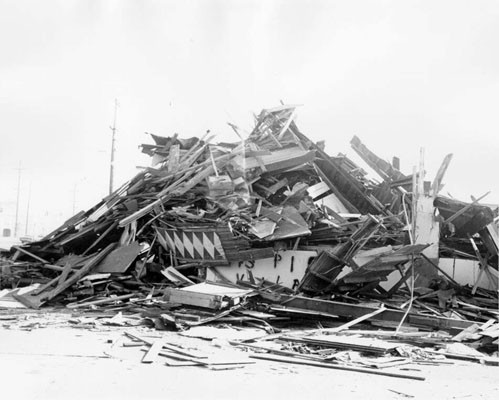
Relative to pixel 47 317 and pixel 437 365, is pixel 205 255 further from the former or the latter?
pixel 437 365

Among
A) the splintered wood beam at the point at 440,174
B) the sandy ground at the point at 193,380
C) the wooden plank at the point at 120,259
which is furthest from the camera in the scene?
the wooden plank at the point at 120,259

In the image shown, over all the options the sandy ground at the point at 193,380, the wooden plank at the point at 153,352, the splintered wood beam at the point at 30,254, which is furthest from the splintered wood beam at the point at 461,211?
the splintered wood beam at the point at 30,254

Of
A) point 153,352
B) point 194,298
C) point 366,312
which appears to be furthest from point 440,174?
point 153,352

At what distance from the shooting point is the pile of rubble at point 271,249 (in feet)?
26.7

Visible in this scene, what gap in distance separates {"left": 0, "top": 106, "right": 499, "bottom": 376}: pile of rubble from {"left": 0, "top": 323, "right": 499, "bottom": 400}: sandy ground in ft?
4.70

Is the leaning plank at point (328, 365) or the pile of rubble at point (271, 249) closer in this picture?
the leaning plank at point (328, 365)

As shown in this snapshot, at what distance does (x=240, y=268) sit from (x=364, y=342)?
385 cm

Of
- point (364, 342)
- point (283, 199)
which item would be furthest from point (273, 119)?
point (364, 342)

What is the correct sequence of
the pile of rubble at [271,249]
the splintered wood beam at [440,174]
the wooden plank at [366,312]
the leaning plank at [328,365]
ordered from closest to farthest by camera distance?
the leaning plank at [328,365] < the wooden plank at [366,312] < the pile of rubble at [271,249] < the splintered wood beam at [440,174]

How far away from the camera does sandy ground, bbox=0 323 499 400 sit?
4250 mm

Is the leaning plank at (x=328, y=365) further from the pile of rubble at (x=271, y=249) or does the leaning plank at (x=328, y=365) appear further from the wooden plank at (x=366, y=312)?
the wooden plank at (x=366, y=312)

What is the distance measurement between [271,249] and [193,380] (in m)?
4.99

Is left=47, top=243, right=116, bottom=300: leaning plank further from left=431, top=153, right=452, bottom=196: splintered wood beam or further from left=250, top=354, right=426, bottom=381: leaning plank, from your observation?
left=431, top=153, right=452, bottom=196: splintered wood beam

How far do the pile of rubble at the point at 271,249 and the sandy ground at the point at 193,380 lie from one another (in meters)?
1.43
